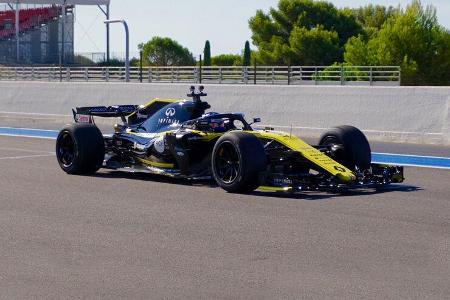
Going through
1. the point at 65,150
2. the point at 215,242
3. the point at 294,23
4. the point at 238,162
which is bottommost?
the point at 215,242

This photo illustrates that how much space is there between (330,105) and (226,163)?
967cm

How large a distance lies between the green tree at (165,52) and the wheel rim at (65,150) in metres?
76.6

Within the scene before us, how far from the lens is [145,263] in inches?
302

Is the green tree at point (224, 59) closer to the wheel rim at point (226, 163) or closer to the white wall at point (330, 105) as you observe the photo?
the white wall at point (330, 105)

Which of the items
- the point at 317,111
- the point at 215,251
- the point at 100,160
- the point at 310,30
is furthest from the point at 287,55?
the point at 215,251

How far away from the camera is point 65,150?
14070 mm

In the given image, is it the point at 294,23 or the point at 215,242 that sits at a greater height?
the point at 294,23

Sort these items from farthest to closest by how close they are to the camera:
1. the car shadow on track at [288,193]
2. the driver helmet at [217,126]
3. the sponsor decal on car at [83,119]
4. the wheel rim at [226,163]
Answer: the sponsor decal on car at [83,119], the driver helmet at [217,126], the wheel rim at [226,163], the car shadow on track at [288,193]

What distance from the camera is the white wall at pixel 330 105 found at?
1962 centimetres

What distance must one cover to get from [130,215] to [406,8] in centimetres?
6496

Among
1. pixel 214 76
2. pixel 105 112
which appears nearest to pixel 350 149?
pixel 105 112

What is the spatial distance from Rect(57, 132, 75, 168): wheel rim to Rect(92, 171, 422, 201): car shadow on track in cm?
46

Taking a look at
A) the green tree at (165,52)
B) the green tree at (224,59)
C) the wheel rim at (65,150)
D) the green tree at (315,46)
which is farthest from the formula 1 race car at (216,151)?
the green tree at (224,59)

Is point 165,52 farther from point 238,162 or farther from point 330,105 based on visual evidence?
point 238,162
